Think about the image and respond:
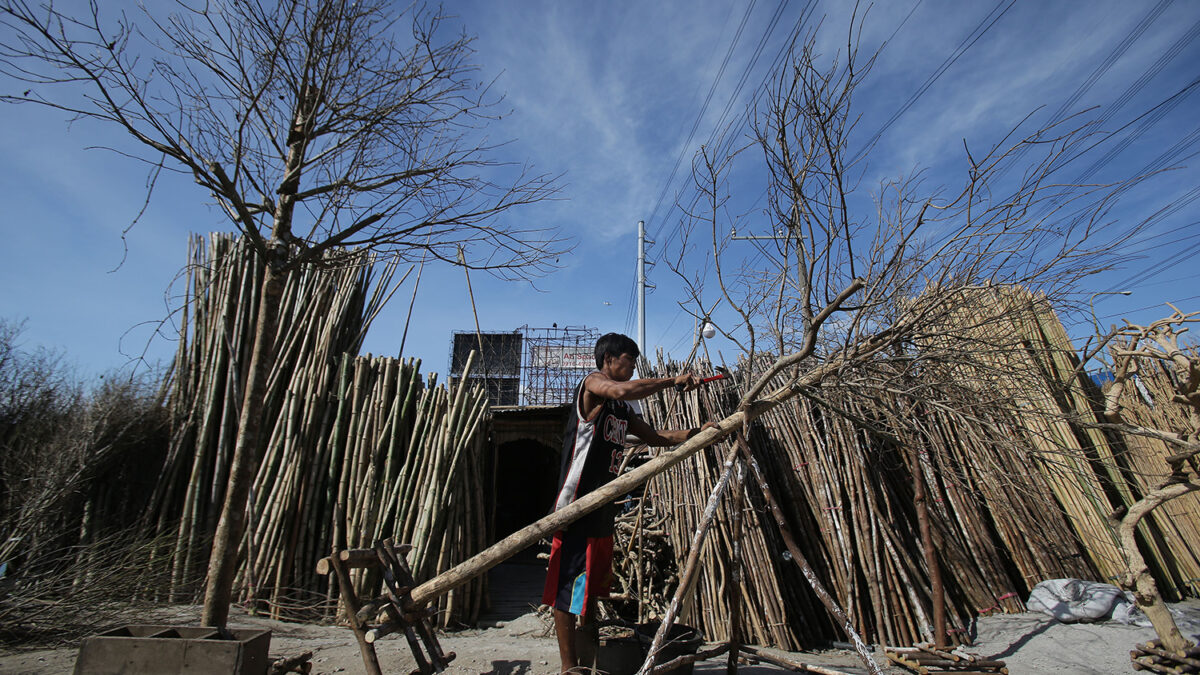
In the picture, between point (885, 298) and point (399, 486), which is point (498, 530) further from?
point (885, 298)

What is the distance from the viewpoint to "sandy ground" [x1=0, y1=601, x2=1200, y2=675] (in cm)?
311

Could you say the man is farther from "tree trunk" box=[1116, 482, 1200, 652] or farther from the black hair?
"tree trunk" box=[1116, 482, 1200, 652]

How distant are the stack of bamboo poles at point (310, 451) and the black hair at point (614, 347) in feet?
8.64

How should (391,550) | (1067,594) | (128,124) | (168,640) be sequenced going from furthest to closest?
(1067,594)
(128,124)
(391,550)
(168,640)

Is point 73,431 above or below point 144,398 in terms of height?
below

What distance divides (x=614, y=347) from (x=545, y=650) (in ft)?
7.04

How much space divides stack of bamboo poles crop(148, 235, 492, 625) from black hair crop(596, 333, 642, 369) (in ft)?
8.64

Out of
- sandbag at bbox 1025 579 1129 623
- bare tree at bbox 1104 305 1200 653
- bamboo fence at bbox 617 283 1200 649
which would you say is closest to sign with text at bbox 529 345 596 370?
bamboo fence at bbox 617 283 1200 649

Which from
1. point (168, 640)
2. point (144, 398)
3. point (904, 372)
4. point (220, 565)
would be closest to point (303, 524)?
point (144, 398)

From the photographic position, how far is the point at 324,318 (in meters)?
5.51

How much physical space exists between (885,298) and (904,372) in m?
0.53

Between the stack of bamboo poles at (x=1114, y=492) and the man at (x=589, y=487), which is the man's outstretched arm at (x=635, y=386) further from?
A: the stack of bamboo poles at (x=1114, y=492)

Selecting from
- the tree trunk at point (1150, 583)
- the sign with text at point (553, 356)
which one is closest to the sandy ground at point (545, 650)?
the tree trunk at point (1150, 583)

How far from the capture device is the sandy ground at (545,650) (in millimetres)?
3105
